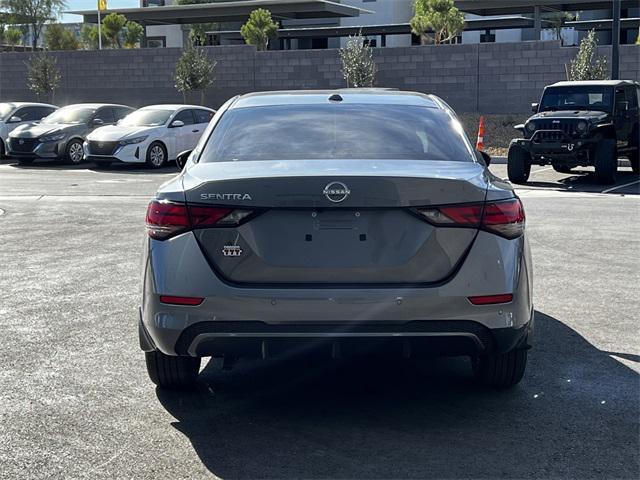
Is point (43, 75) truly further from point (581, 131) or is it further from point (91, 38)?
point (91, 38)

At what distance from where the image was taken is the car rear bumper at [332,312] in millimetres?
4383

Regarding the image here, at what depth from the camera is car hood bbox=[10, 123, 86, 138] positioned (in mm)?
23734

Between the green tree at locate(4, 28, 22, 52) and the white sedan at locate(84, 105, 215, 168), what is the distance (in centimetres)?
4882

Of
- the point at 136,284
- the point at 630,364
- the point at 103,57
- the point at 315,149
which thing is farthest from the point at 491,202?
the point at 103,57

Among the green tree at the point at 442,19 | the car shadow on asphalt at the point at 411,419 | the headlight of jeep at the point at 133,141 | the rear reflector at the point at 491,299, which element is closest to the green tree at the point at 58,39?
the green tree at the point at 442,19

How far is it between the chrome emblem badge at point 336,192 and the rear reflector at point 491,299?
759 millimetres

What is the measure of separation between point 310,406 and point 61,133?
2015cm

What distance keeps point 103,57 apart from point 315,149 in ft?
111

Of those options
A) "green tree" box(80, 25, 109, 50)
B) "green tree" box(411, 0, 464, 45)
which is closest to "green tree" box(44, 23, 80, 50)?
"green tree" box(80, 25, 109, 50)

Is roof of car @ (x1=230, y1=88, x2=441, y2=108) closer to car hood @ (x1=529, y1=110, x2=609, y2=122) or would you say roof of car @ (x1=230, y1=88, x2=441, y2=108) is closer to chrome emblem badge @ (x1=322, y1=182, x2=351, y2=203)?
chrome emblem badge @ (x1=322, y1=182, x2=351, y2=203)

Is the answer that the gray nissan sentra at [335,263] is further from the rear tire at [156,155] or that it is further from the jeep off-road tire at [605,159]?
the rear tire at [156,155]

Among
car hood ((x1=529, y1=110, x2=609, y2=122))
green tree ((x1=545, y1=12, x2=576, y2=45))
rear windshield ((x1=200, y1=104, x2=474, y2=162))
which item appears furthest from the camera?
green tree ((x1=545, y1=12, x2=576, y2=45))

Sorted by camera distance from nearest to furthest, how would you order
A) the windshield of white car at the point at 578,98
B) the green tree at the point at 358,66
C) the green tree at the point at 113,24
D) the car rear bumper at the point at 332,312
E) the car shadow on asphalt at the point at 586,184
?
the car rear bumper at the point at 332,312
the car shadow on asphalt at the point at 586,184
the windshield of white car at the point at 578,98
the green tree at the point at 358,66
the green tree at the point at 113,24

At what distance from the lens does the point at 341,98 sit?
230 inches
